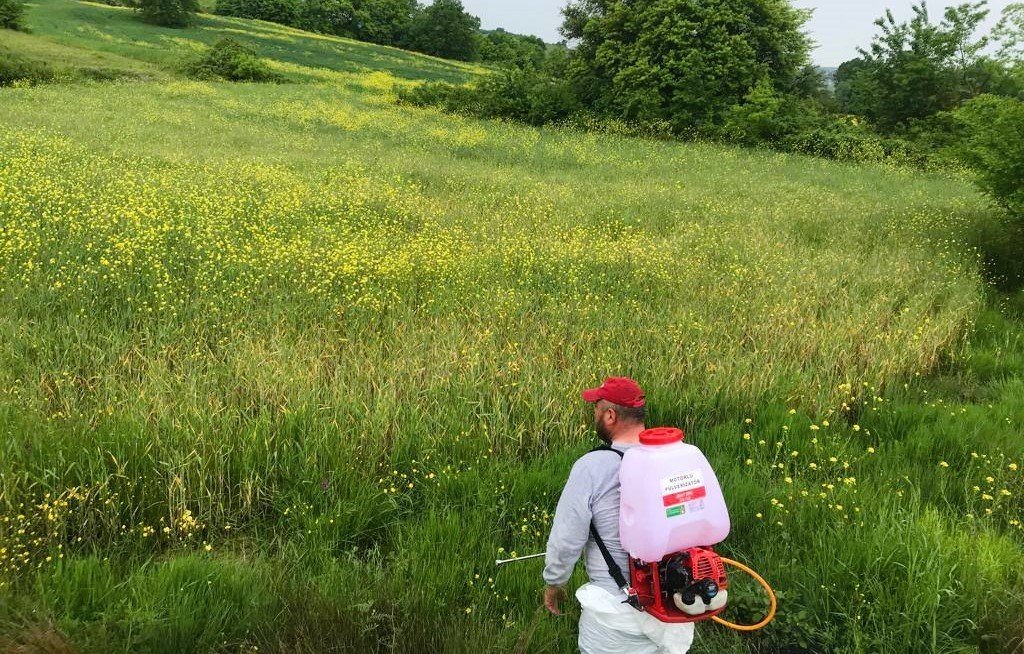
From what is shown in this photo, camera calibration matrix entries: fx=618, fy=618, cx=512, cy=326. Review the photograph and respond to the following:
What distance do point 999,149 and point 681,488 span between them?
35.8ft

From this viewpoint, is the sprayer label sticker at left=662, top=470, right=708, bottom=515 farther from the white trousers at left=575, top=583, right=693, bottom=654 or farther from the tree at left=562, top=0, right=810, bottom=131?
the tree at left=562, top=0, right=810, bottom=131

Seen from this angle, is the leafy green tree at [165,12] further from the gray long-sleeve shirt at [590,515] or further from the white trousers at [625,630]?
the white trousers at [625,630]

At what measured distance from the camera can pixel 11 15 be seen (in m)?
42.4

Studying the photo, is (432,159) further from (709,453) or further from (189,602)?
(189,602)

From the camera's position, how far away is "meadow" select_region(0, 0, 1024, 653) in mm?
2936

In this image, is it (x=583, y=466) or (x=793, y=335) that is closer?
(x=583, y=466)

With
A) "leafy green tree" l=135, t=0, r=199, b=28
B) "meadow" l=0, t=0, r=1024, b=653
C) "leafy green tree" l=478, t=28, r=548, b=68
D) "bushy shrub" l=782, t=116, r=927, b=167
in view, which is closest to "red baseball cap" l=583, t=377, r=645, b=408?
"meadow" l=0, t=0, r=1024, b=653

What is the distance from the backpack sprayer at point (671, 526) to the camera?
2.03 meters

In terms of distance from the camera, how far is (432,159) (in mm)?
17219

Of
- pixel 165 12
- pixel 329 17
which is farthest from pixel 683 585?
pixel 329 17

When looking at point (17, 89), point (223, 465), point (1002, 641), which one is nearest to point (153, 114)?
point (17, 89)

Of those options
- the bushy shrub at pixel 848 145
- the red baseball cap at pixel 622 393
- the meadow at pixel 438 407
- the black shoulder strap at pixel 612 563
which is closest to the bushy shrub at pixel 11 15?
the meadow at pixel 438 407

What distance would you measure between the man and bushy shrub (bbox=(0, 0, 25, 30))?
5632 cm

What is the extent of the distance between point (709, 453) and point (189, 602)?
3.32 m
